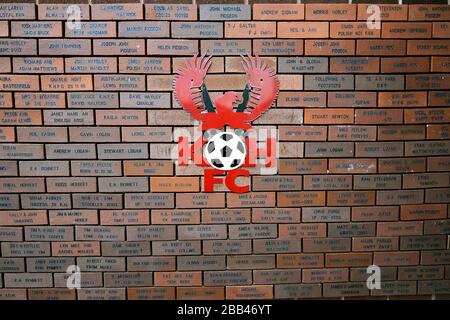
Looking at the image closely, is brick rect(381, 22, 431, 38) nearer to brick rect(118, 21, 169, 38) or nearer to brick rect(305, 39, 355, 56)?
brick rect(305, 39, 355, 56)

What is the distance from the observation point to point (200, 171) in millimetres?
2303

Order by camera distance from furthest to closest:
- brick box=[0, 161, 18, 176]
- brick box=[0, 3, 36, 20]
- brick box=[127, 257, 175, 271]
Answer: brick box=[127, 257, 175, 271], brick box=[0, 161, 18, 176], brick box=[0, 3, 36, 20]

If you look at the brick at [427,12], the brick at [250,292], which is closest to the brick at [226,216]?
the brick at [250,292]

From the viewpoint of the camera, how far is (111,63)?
221 centimetres

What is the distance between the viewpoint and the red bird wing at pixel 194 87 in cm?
222

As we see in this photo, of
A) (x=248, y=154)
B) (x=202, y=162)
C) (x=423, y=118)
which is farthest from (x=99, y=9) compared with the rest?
(x=423, y=118)

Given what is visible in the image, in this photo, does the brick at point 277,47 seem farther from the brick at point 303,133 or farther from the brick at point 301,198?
the brick at point 301,198

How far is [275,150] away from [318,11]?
860 millimetres

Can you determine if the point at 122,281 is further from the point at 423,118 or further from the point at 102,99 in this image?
the point at 423,118

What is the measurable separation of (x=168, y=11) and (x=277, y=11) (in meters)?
0.64

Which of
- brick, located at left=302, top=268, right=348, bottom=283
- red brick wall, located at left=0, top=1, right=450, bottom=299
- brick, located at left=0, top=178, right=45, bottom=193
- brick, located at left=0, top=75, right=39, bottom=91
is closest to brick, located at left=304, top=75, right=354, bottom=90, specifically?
red brick wall, located at left=0, top=1, right=450, bottom=299

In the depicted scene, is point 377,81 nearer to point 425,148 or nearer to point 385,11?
point 385,11

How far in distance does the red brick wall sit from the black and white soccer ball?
0.43 feet

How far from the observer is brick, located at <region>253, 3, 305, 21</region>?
7.22 feet
